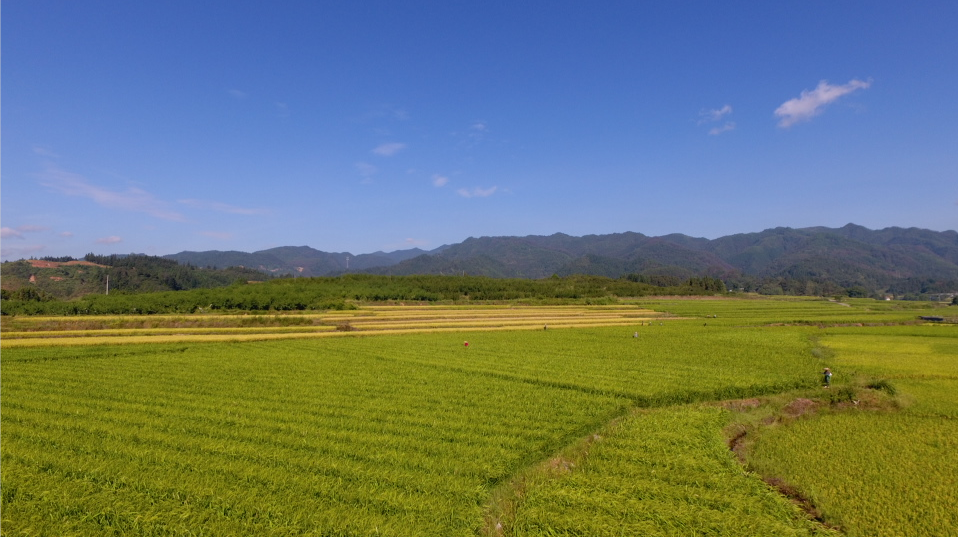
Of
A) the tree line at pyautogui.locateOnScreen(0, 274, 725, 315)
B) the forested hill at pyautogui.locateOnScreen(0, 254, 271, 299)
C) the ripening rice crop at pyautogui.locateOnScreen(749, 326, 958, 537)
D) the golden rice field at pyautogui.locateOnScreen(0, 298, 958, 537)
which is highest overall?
the forested hill at pyautogui.locateOnScreen(0, 254, 271, 299)

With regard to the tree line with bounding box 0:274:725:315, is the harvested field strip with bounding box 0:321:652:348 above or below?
below

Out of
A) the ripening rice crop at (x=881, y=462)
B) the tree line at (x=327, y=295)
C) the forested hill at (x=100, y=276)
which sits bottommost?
the ripening rice crop at (x=881, y=462)

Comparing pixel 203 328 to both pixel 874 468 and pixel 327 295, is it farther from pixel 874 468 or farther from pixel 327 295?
pixel 874 468

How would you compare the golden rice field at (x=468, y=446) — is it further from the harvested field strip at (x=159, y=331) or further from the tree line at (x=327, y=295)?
the tree line at (x=327, y=295)

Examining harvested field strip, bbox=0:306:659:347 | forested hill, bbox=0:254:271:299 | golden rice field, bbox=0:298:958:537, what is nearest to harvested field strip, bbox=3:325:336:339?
harvested field strip, bbox=0:306:659:347

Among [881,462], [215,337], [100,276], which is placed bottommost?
[881,462]

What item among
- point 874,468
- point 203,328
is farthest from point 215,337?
point 874,468

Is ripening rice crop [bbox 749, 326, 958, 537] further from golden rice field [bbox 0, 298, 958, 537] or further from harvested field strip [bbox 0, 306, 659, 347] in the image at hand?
harvested field strip [bbox 0, 306, 659, 347]

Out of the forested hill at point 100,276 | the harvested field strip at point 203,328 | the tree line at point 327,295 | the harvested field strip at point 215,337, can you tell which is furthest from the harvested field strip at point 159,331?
the forested hill at point 100,276

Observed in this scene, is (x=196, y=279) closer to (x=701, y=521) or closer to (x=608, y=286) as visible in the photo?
(x=608, y=286)

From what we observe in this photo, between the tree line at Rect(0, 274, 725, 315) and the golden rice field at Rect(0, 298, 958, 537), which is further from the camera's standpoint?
→ the tree line at Rect(0, 274, 725, 315)

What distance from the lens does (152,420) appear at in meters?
13.0

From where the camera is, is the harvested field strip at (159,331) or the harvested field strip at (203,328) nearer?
the harvested field strip at (203,328)

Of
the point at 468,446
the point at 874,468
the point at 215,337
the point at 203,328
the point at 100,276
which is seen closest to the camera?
the point at 874,468
